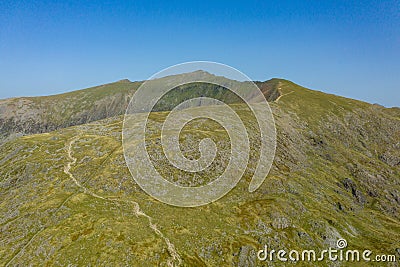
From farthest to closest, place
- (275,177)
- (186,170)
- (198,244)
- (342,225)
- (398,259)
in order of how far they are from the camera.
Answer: (275,177) < (186,170) < (342,225) < (398,259) < (198,244)

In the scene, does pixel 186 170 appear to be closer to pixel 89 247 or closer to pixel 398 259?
pixel 89 247

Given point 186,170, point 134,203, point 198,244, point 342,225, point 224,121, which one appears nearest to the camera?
point 198,244

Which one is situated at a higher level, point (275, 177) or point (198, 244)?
point (275, 177)

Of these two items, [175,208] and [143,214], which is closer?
[143,214]

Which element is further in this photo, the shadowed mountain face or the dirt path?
the shadowed mountain face

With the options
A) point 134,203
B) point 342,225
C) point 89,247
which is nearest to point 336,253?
Answer: point 342,225

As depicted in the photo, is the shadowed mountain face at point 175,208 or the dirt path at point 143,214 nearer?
the dirt path at point 143,214

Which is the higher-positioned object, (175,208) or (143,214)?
(143,214)

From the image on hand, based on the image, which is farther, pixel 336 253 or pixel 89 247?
pixel 336 253
